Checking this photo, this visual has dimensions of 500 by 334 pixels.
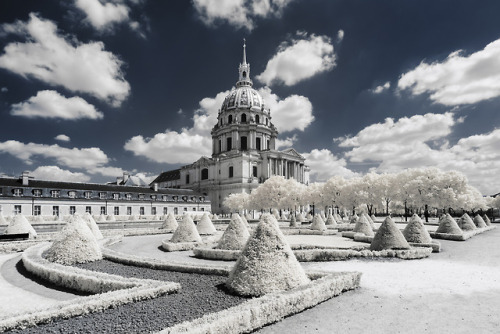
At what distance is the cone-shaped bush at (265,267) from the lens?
29.1 feet

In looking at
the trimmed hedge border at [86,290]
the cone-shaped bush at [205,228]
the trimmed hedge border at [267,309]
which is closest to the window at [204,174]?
the cone-shaped bush at [205,228]

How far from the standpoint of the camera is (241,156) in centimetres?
9831

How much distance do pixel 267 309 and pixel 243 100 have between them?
11044cm

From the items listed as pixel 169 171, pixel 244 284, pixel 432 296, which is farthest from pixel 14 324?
pixel 169 171

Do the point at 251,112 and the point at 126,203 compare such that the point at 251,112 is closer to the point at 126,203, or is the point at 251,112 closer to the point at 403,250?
the point at 126,203

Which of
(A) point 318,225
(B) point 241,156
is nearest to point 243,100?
(B) point 241,156

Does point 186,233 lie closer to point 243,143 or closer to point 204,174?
point 204,174

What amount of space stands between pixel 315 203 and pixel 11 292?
60881 millimetres

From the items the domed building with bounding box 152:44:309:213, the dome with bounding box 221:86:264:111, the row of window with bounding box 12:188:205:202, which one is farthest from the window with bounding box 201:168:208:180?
the row of window with bounding box 12:188:205:202

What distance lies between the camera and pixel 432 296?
9633 mm

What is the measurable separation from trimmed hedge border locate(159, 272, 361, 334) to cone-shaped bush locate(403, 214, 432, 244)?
41.2 ft

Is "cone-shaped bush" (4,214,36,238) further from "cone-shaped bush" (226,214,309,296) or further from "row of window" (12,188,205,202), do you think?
"row of window" (12,188,205,202)

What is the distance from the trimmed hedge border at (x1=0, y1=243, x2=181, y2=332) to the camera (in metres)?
7.18

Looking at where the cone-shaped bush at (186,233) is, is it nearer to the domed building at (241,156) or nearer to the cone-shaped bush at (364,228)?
the cone-shaped bush at (364,228)
